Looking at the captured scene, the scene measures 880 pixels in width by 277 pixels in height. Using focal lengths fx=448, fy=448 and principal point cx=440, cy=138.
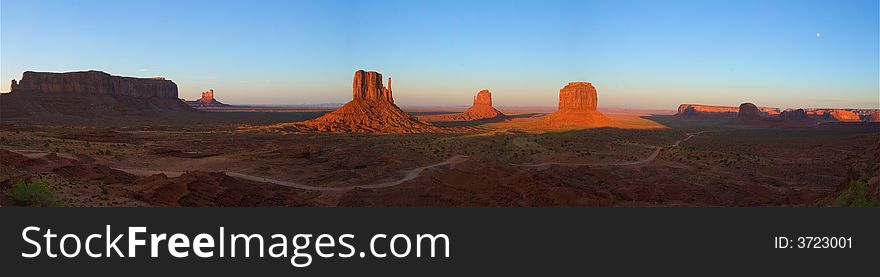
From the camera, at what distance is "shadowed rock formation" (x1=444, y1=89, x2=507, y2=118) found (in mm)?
162000

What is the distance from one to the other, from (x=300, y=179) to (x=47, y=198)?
17.9 metres

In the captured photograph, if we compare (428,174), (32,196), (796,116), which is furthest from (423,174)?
(796,116)

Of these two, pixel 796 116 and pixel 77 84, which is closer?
pixel 77 84

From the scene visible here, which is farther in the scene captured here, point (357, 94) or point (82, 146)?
point (357, 94)

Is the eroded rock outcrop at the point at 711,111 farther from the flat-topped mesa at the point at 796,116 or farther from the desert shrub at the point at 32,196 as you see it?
the desert shrub at the point at 32,196

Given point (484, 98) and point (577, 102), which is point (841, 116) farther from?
point (484, 98)

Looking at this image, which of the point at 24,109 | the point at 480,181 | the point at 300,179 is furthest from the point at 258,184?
the point at 24,109

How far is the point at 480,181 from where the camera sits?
26.8m

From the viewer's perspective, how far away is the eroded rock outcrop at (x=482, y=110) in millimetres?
161750

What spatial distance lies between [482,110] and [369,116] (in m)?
85.5

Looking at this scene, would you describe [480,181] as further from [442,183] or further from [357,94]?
[357,94]

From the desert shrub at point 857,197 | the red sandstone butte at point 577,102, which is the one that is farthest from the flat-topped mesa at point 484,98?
the desert shrub at point 857,197

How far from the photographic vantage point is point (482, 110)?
171375 millimetres

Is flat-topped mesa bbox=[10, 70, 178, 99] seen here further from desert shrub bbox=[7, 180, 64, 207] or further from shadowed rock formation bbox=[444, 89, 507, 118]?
desert shrub bbox=[7, 180, 64, 207]
